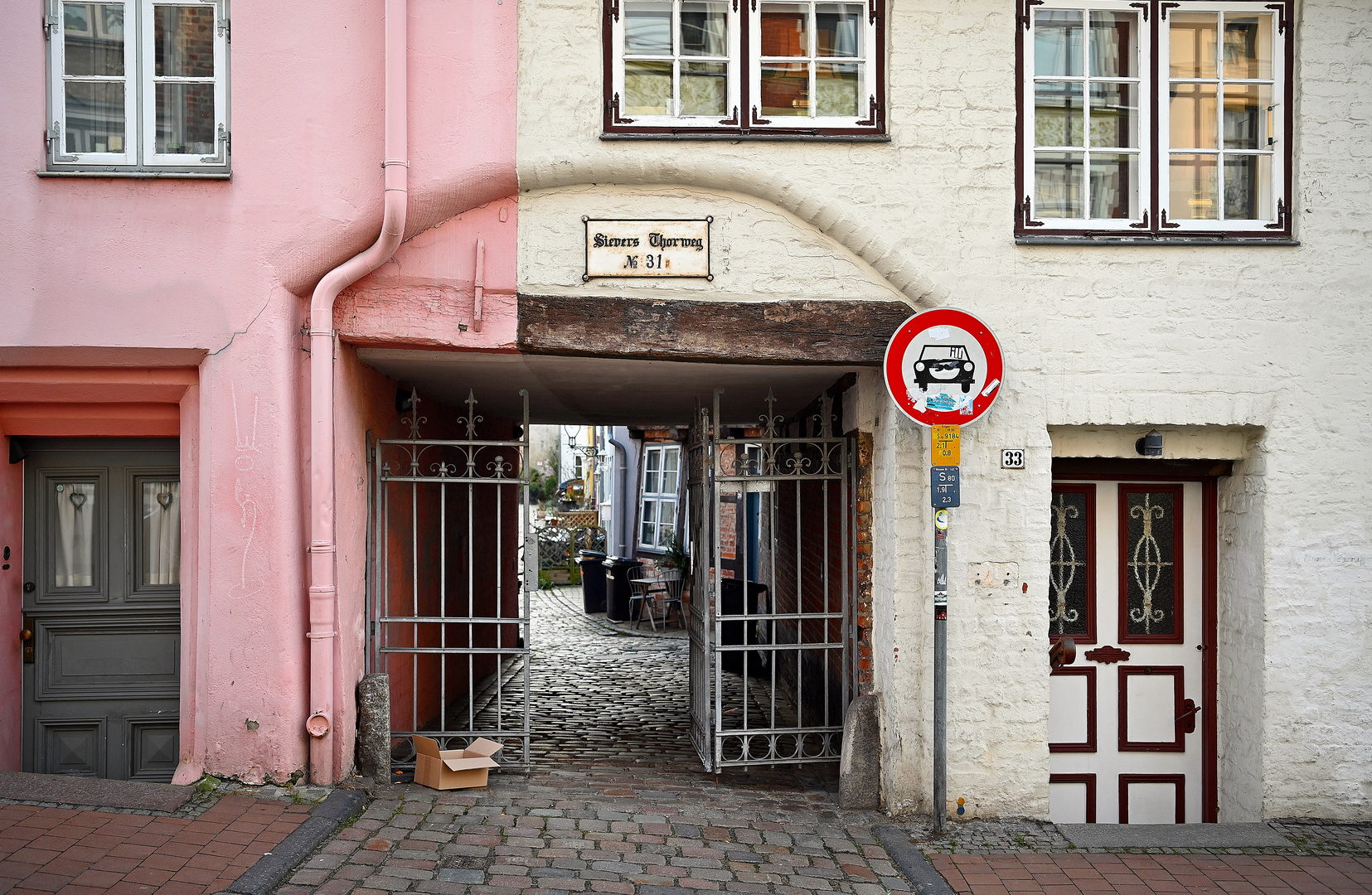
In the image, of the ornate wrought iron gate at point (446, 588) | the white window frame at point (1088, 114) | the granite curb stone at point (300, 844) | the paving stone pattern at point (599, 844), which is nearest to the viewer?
the granite curb stone at point (300, 844)

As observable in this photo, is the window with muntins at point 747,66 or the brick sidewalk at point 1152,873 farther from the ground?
the window with muntins at point 747,66

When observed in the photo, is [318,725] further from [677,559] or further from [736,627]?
[677,559]

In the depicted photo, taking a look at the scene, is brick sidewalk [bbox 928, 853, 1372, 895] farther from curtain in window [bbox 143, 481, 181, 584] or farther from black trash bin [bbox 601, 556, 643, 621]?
black trash bin [bbox 601, 556, 643, 621]

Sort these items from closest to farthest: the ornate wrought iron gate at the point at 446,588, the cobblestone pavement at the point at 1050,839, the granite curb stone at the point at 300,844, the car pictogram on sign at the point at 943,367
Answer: the granite curb stone at the point at 300,844 < the cobblestone pavement at the point at 1050,839 < the car pictogram on sign at the point at 943,367 < the ornate wrought iron gate at the point at 446,588

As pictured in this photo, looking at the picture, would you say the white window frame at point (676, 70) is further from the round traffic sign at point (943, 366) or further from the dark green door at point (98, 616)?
the dark green door at point (98, 616)

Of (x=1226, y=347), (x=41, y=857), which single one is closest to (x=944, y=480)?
(x=1226, y=347)

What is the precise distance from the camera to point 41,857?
455 cm

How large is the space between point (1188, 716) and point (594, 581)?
37.8 ft

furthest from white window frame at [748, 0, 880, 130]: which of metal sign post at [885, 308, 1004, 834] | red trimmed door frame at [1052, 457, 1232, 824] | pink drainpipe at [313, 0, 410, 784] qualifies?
red trimmed door frame at [1052, 457, 1232, 824]

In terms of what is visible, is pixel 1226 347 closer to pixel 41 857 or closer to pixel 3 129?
pixel 41 857

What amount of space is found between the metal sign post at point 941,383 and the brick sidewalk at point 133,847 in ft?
12.0

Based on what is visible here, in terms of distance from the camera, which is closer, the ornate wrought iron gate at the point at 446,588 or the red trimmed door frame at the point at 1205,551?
the red trimmed door frame at the point at 1205,551

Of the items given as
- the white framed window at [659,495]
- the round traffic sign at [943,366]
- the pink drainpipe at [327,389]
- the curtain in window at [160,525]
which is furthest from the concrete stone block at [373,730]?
the white framed window at [659,495]

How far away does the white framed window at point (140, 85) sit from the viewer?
5.74 metres
